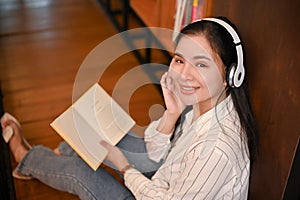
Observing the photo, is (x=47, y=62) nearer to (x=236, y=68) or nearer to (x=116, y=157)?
(x=116, y=157)

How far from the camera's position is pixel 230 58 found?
1077mm

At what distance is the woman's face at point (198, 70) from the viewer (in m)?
1.07

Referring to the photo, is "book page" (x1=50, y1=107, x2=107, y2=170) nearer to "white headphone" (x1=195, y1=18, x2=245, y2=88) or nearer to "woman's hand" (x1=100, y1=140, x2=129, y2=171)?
"woman's hand" (x1=100, y1=140, x2=129, y2=171)

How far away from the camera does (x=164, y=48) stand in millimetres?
2076

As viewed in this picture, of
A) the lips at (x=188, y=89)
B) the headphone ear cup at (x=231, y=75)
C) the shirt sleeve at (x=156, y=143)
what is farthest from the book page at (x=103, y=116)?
the headphone ear cup at (x=231, y=75)

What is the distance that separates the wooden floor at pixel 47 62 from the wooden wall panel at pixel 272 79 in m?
0.79

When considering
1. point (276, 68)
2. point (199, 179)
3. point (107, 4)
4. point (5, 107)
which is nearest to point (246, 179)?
point (199, 179)

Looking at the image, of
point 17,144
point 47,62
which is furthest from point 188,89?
point 47,62

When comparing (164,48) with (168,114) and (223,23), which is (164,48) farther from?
(223,23)

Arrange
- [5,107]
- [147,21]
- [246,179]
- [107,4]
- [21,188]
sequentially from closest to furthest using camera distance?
[246,179] < [21,188] < [5,107] < [147,21] < [107,4]

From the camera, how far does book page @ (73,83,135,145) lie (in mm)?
1474

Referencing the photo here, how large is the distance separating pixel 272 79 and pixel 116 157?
567mm

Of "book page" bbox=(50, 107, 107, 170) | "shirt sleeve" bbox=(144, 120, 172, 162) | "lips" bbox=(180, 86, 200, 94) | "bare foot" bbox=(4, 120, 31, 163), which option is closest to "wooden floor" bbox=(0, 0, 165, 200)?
"bare foot" bbox=(4, 120, 31, 163)

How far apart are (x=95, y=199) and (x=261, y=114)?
1.74 ft
